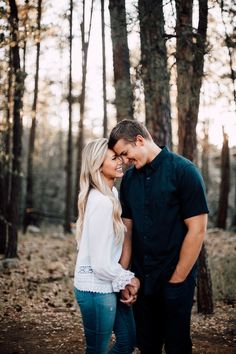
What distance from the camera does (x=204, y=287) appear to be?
6.57 meters

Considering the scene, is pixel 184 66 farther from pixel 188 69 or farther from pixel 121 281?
pixel 121 281

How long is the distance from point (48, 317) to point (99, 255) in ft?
13.6

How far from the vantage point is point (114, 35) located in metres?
7.49

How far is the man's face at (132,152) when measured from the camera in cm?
342

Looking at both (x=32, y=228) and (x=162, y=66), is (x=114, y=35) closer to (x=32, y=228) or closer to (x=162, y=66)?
(x=162, y=66)

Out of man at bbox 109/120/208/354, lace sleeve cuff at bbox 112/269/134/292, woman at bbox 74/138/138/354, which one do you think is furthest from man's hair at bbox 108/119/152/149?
lace sleeve cuff at bbox 112/269/134/292

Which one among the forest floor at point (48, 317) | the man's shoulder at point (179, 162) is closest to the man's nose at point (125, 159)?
the man's shoulder at point (179, 162)

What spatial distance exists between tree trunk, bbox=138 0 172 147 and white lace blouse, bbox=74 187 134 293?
2.98m

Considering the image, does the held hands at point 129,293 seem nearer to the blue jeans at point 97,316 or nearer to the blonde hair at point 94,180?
the blue jeans at point 97,316

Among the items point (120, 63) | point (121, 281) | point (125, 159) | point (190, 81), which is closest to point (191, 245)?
point (121, 281)

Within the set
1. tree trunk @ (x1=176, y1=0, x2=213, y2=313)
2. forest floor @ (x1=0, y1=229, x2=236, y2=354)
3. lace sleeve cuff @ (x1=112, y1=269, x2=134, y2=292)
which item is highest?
tree trunk @ (x1=176, y1=0, x2=213, y2=313)

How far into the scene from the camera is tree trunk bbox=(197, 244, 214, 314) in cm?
650

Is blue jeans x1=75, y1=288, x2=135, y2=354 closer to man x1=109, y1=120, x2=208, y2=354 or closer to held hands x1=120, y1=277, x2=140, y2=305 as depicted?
held hands x1=120, y1=277, x2=140, y2=305

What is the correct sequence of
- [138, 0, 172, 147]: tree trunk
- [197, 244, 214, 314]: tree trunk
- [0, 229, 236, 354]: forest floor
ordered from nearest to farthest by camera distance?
[0, 229, 236, 354]: forest floor
[138, 0, 172, 147]: tree trunk
[197, 244, 214, 314]: tree trunk
